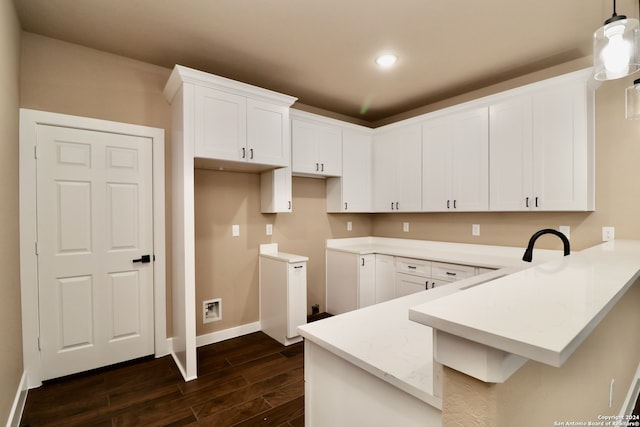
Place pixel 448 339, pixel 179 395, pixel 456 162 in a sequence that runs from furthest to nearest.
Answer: pixel 456 162, pixel 179 395, pixel 448 339

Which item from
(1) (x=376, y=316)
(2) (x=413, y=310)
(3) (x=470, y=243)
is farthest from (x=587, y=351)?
(3) (x=470, y=243)

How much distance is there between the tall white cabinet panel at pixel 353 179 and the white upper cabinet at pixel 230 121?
42.7 inches

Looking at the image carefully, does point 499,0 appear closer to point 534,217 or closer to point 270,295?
point 534,217

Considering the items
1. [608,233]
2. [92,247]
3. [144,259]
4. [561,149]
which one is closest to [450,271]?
[608,233]

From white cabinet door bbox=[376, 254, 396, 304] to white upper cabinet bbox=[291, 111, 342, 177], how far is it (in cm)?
123

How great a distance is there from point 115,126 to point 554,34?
3726 millimetres

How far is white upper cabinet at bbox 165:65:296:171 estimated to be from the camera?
255 centimetres

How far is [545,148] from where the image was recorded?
9.15ft

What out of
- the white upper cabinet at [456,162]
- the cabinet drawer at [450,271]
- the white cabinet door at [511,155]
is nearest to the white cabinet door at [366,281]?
the cabinet drawer at [450,271]

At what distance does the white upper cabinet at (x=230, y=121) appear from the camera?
2.55 meters

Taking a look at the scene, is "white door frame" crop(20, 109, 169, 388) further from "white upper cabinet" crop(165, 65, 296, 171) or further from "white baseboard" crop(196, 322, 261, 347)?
"white baseboard" crop(196, 322, 261, 347)

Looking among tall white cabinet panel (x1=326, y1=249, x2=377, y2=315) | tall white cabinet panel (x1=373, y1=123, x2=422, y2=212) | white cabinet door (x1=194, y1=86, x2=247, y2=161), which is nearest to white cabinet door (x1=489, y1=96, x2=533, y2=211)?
tall white cabinet panel (x1=373, y1=123, x2=422, y2=212)

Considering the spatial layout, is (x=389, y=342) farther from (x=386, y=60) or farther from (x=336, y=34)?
(x=386, y=60)

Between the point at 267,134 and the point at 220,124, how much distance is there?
0.47 metres
